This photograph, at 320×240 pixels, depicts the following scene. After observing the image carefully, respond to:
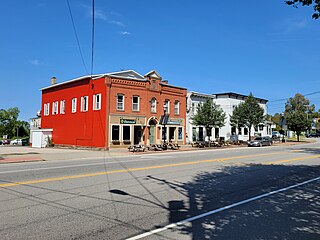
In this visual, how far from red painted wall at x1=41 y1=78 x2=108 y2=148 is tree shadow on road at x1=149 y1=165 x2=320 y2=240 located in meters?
22.5

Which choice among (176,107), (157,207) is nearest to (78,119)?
(176,107)

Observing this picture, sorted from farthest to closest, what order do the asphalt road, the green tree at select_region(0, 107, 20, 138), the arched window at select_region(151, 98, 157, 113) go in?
the green tree at select_region(0, 107, 20, 138)
the arched window at select_region(151, 98, 157, 113)
the asphalt road

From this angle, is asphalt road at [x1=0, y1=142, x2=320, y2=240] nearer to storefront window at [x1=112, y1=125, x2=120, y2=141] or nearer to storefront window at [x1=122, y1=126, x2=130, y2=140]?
storefront window at [x1=112, y1=125, x2=120, y2=141]

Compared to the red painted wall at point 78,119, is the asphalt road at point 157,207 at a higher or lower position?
lower

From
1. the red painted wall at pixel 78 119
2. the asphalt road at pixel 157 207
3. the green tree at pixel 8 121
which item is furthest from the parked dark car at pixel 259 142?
the green tree at pixel 8 121

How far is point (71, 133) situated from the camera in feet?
121

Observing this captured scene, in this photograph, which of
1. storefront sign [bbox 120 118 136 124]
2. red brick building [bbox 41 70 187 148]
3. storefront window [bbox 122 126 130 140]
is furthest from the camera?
storefront window [bbox 122 126 130 140]

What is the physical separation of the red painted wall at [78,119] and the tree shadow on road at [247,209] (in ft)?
73.7

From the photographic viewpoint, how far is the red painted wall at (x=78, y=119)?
31797 mm

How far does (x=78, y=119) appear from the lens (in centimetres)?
3572

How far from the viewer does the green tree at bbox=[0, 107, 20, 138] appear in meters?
93.4

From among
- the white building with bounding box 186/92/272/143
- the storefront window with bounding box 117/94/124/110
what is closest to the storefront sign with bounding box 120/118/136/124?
the storefront window with bounding box 117/94/124/110

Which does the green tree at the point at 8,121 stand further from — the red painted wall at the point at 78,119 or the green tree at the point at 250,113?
the green tree at the point at 250,113

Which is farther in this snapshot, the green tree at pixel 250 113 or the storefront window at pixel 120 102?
the green tree at pixel 250 113
